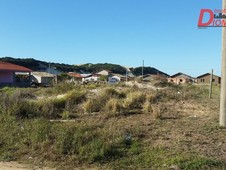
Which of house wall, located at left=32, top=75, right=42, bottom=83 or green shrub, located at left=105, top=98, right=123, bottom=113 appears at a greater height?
house wall, located at left=32, top=75, right=42, bottom=83

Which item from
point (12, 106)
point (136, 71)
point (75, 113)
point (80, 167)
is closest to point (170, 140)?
point (80, 167)

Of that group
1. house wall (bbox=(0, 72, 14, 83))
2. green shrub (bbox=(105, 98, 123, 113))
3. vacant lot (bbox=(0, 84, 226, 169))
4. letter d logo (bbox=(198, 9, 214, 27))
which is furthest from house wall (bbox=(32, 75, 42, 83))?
letter d logo (bbox=(198, 9, 214, 27))

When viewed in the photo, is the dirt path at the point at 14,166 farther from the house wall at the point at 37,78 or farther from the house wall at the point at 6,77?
the house wall at the point at 37,78

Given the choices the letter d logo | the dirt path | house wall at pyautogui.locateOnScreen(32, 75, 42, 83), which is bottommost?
the dirt path

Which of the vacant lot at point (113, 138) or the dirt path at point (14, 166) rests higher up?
the vacant lot at point (113, 138)

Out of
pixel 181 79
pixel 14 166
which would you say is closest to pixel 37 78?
pixel 181 79

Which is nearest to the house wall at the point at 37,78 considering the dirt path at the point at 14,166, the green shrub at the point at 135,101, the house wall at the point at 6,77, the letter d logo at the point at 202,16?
the house wall at the point at 6,77

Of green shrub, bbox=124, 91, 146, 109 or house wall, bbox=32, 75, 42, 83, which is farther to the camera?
house wall, bbox=32, 75, 42, 83

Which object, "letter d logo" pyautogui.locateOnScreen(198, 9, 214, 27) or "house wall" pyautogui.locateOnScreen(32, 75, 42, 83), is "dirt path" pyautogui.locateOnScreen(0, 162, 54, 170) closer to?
"letter d logo" pyautogui.locateOnScreen(198, 9, 214, 27)

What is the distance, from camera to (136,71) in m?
137

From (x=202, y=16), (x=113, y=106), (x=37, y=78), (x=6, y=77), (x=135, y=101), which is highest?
(x=202, y=16)

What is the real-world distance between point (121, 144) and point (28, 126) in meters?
2.83

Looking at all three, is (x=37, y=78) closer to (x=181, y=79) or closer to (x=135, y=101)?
(x=181, y=79)

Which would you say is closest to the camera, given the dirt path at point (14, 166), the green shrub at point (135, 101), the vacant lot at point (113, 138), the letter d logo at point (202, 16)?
the dirt path at point (14, 166)
